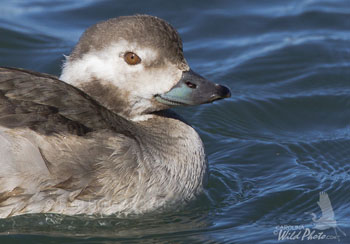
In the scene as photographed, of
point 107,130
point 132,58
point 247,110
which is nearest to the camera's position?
point 107,130

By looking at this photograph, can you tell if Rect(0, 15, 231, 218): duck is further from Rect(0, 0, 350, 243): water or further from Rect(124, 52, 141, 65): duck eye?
Rect(0, 0, 350, 243): water

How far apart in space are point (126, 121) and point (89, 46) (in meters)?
0.65

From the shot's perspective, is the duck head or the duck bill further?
the duck bill

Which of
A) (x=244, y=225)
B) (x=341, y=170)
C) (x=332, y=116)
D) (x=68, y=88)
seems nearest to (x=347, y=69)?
(x=332, y=116)

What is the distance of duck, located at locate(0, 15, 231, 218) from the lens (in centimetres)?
521

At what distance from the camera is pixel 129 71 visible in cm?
563

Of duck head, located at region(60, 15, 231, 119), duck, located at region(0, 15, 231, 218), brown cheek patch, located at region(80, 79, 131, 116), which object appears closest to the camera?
duck, located at region(0, 15, 231, 218)

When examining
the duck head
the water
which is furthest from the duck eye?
the water

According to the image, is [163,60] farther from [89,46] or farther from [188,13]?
[188,13]

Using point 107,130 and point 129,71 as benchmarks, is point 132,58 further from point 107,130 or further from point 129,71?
point 107,130

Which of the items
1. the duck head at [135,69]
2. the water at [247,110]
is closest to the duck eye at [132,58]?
the duck head at [135,69]

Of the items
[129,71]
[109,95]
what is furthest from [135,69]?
[109,95]

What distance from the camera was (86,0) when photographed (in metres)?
11.4

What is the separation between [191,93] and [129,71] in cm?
53
